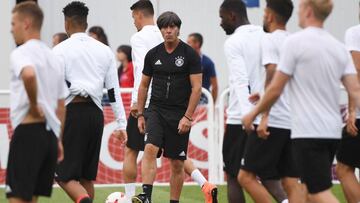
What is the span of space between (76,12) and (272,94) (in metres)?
3.07

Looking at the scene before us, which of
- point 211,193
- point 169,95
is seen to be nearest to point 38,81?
point 169,95

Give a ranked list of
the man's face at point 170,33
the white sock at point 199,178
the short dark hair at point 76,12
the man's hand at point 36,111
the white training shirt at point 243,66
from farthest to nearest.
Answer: the white sock at point 199,178 → the man's face at point 170,33 → the short dark hair at point 76,12 → the white training shirt at point 243,66 → the man's hand at point 36,111

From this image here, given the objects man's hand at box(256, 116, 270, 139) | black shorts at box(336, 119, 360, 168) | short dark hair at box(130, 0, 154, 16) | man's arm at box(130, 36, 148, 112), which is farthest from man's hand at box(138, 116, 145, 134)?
man's hand at box(256, 116, 270, 139)

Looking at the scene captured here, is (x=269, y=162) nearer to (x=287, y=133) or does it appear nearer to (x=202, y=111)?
(x=287, y=133)

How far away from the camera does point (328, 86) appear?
932 cm

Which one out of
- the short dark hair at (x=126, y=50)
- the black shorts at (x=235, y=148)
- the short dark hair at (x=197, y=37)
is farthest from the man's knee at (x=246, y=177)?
the short dark hair at (x=126, y=50)

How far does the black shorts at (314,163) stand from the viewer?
9289 mm

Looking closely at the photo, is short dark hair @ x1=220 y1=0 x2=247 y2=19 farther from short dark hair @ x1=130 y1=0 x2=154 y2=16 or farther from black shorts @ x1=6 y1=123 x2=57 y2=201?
black shorts @ x1=6 y1=123 x2=57 y2=201

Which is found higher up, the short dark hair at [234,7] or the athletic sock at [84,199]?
the short dark hair at [234,7]

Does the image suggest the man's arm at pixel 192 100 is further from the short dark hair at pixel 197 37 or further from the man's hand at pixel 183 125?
the short dark hair at pixel 197 37

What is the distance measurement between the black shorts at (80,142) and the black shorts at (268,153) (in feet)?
5.87

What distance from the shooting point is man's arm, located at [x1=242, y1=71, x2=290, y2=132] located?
30.2 feet

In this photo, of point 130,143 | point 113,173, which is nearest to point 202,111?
point 113,173

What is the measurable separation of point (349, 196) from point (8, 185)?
3.98 m
